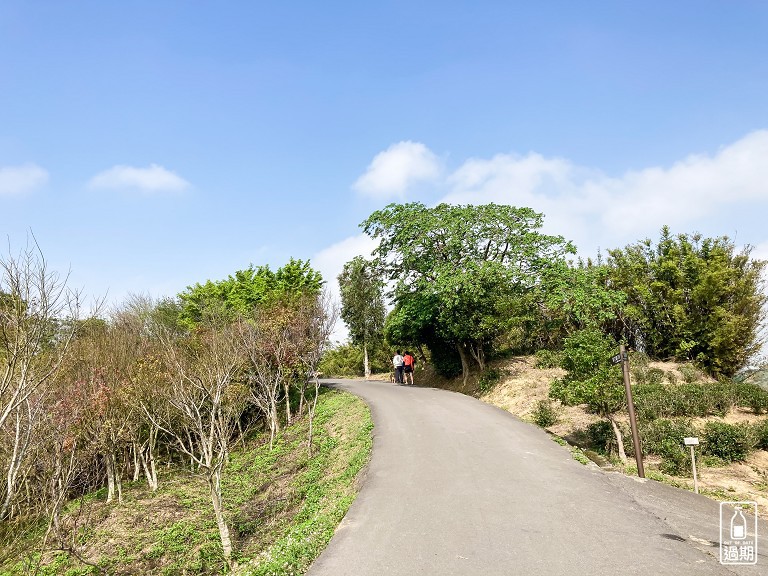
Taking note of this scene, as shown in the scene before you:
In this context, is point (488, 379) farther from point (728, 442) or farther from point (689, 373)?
point (728, 442)

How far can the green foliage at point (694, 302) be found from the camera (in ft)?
73.7

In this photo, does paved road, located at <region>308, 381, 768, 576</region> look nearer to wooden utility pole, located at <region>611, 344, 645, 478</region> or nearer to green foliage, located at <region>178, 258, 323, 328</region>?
wooden utility pole, located at <region>611, 344, 645, 478</region>

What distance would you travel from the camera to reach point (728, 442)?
13461 millimetres

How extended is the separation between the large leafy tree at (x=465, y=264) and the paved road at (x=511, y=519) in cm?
950

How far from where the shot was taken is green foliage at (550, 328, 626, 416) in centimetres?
1290

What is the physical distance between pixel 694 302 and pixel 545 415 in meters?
12.6

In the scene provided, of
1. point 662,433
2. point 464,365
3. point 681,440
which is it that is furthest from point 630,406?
point 464,365

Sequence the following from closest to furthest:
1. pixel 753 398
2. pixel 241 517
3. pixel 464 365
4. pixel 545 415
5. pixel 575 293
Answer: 1. pixel 241 517
2. pixel 545 415
3. pixel 753 398
4. pixel 575 293
5. pixel 464 365

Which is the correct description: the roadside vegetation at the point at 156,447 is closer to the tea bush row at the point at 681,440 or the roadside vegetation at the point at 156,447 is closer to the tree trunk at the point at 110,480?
the tree trunk at the point at 110,480

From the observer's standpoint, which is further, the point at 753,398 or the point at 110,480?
the point at 753,398
